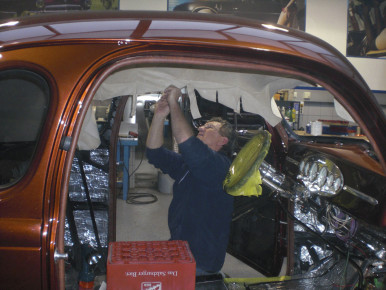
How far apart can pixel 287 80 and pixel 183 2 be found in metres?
6.39

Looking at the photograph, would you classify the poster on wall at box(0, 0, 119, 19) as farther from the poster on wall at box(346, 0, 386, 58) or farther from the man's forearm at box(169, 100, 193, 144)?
the man's forearm at box(169, 100, 193, 144)

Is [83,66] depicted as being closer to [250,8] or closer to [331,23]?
[250,8]

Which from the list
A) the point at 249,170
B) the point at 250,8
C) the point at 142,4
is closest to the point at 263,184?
the point at 249,170

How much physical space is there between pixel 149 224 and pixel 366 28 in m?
6.95

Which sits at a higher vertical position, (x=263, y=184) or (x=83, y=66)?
(x=83, y=66)

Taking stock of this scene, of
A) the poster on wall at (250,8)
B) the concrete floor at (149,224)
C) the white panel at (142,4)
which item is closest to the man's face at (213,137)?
the concrete floor at (149,224)

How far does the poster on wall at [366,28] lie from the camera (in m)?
7.95

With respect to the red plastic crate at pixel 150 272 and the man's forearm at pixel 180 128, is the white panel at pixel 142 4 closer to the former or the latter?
the man's forearm at pixel 180 128

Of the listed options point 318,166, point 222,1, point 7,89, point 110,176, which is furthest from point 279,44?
point 222,1

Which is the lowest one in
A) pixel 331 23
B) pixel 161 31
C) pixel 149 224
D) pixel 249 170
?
pixel 149 224

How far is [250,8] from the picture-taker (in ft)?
24.1

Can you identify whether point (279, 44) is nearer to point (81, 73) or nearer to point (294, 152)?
point (81, 73)

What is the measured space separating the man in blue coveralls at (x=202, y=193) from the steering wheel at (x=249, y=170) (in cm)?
23

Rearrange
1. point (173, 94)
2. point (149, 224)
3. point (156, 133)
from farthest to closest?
point (149, 224) → point (156, 133) → point (173, 94)
